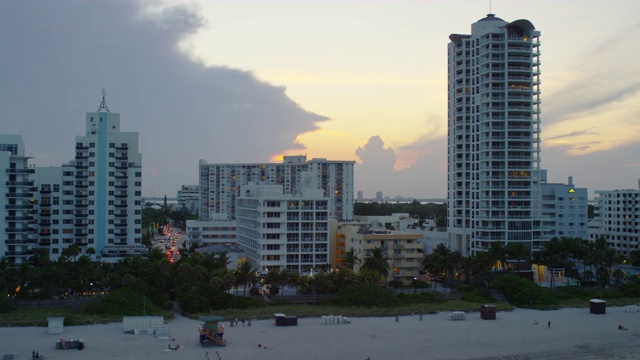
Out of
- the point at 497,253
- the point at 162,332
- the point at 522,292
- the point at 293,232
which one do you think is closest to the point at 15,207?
the point at 293,232

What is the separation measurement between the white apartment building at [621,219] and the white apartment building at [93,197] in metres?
72.4

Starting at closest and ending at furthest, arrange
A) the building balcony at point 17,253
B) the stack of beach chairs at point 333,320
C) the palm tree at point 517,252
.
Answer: the stack of beach chairs at point 333,320 < the palm tree at point 517,252 < the building balcony at point 17,253

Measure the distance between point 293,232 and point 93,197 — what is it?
2512 centimetres

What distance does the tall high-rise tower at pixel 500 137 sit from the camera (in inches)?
3049

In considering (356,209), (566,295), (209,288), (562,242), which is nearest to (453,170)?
(562,242)

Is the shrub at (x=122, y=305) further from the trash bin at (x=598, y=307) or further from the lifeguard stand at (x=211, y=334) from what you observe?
the trash bin at (x=598, y=307)

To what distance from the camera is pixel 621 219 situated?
4045 inches

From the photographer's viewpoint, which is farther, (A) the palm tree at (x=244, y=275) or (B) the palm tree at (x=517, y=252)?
(B) the palm tree at (x=517, y=252)

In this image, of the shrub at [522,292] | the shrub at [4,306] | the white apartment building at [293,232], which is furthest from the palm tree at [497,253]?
the shrub at [4,306]

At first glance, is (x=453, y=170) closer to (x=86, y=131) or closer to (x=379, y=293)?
(x=379, y=293)

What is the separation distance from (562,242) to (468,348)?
108 feet

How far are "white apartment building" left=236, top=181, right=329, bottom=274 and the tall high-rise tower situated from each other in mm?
19294

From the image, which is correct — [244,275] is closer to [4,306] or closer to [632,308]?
[4,306]

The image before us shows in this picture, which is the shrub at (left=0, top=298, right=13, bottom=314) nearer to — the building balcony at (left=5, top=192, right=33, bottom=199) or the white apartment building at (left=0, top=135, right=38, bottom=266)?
the white apartment building at (left=0, top=135, right=38, bottom=266)
